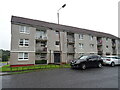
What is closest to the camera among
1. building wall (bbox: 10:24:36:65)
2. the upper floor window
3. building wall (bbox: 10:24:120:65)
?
building wall (bbox: 10:24:36:65)

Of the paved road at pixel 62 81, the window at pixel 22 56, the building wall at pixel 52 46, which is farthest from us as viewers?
the window at pixel 22 56

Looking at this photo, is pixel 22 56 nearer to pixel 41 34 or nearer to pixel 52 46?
pixel 41 34

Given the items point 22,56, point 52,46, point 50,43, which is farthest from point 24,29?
point 52,46

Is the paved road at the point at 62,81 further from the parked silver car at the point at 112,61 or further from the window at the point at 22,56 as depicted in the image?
the window at the point at 22,56

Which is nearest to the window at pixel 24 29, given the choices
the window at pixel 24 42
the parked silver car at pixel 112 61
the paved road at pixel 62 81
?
the window at pixel 24 42

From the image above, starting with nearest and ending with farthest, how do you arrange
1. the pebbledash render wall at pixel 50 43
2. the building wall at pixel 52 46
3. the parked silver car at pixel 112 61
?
the parked silver car at pixel 112 61 < the building wall at pixel 52 46 < the pebbledash render wall at pixel 50 43

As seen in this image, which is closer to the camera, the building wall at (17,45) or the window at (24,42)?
Answer: the building wall at (17,45)

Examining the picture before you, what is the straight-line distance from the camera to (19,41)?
58.3ft

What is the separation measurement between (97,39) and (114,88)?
27769mm

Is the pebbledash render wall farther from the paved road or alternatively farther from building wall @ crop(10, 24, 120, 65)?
the paved road

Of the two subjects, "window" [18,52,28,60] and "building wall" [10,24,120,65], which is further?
"window" [18,52,28,60]

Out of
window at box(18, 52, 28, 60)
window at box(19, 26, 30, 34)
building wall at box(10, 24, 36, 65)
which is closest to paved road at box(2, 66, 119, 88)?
building wall at box(10, 24, 36, 65)

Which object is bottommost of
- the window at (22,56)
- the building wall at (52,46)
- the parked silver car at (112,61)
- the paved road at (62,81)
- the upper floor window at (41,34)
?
the paved road at (62,81)

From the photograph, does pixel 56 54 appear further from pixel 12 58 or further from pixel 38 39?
pixel 12 58
